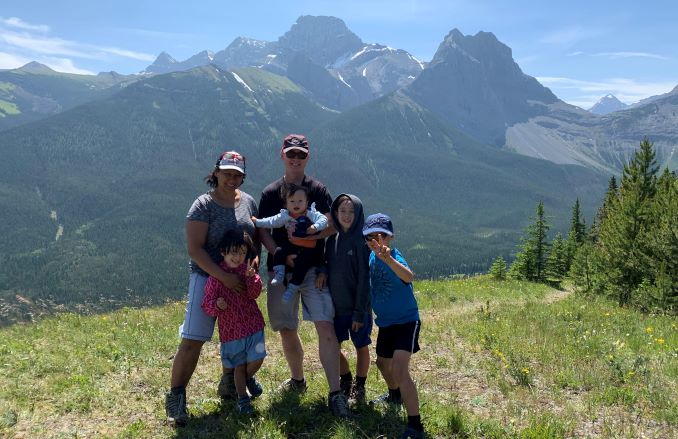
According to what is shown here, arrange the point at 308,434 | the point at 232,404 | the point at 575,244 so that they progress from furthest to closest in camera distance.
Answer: the point at 575,244, the point at 232,404, the point at 308,434

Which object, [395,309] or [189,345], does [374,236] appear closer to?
[395,309]

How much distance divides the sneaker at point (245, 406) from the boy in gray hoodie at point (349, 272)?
1.63 meters

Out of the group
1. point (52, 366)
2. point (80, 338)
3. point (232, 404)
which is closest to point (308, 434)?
point (232, 404)

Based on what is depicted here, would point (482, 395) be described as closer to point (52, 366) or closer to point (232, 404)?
point (232, 404)

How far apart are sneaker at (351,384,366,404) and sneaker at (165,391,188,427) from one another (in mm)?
2564

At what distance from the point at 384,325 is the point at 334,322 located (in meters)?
0.82

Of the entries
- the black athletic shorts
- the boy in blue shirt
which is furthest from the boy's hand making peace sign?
the black athletic shorts

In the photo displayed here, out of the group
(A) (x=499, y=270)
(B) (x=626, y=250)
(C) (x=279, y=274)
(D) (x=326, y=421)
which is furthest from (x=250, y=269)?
(A) (x=499, y=270)

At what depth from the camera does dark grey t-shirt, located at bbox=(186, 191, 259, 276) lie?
626 cm

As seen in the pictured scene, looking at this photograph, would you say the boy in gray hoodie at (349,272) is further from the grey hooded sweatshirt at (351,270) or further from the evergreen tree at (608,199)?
the evergreen tree at (608,199)

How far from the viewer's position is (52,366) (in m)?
8.34

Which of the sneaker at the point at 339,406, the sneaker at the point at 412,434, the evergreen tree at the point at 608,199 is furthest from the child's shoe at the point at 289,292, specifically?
the evergreen tree at the point at 608,199

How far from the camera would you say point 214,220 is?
6359 millimetres

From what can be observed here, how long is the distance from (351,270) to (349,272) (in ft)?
0.14
